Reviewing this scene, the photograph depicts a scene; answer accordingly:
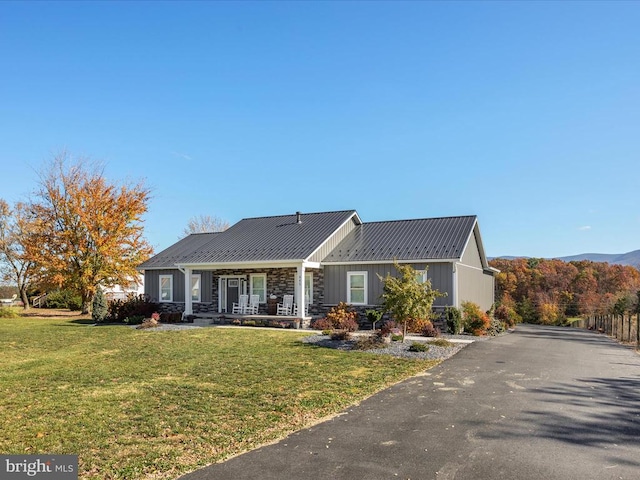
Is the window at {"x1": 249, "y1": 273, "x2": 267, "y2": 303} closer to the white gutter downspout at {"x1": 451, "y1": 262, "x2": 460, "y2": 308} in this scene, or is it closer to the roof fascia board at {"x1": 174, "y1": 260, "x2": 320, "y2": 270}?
the roof fascia board at {"x1": 174, "y1": 260, "x2": 320, "y2": 270}

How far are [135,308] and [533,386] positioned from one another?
20.4 m

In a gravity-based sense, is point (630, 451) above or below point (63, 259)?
below

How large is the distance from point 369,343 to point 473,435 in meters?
7.84

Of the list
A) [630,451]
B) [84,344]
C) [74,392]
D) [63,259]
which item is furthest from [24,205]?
[630,451]

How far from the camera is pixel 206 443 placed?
5582mm

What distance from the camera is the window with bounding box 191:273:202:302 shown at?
2538 cm

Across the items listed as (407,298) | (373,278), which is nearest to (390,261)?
(373,278)

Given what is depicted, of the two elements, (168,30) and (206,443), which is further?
(168,30)

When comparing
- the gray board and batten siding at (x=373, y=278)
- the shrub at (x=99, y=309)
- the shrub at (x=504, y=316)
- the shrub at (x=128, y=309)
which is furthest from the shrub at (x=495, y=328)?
the shrub at (x=99, y=309)

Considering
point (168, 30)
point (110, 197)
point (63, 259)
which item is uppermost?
point (168, 30)

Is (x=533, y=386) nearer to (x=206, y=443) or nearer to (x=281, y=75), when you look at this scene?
(x=206, y=443)

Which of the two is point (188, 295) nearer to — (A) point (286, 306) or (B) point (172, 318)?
(B) point (172, 318)

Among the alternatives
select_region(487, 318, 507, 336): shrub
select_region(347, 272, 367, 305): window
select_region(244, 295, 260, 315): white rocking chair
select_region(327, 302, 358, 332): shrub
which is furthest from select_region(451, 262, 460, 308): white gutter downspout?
select_region(244, 295, 260, 315): white rocking chair

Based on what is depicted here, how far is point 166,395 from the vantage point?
805cm
